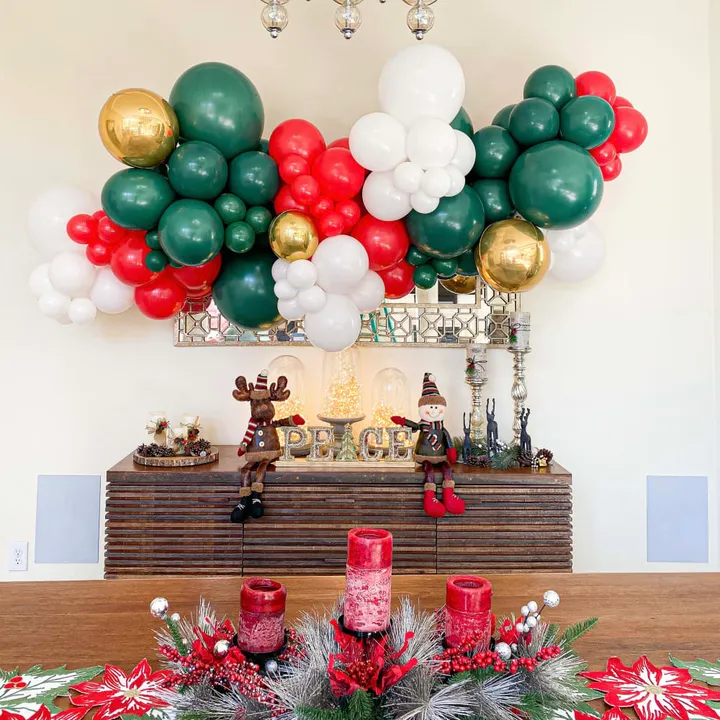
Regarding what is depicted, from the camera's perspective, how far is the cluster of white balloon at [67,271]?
229cm

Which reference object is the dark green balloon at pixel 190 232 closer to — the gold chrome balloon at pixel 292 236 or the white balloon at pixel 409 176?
the gold chrome balloon at pixel 292 236

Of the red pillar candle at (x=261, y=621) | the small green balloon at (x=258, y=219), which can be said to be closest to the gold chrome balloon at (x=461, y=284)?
the small green balloon at (x=258, y=219)

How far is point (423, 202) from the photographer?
79.0 inches

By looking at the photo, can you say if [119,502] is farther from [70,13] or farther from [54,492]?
[70,13]

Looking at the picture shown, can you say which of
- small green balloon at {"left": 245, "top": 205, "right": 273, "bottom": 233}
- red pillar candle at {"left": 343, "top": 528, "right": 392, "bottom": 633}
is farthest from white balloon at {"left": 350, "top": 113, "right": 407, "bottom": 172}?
red pillar candle at {"left": 343, "top": 528, "right": 392, "bottom": 633}

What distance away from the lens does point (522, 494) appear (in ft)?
7.73

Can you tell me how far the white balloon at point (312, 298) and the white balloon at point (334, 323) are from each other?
0.10ft

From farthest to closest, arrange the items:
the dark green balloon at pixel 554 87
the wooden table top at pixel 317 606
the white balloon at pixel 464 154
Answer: the dark green balloon at pixel 554 87
the white balloon at pixel 464 154
the wooden table top at pixel 317 606

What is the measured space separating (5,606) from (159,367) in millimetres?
1649

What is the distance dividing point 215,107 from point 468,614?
67.2 inches

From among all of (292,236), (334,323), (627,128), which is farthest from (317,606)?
(627,128)

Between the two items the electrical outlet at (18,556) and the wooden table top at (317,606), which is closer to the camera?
the wooden table top at (317,606)

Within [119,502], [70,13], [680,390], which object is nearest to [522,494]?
[680,390]

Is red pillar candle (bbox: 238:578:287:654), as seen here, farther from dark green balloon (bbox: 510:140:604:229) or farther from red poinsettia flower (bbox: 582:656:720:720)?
dark green balloon (bbox: 510:140:604:229)
